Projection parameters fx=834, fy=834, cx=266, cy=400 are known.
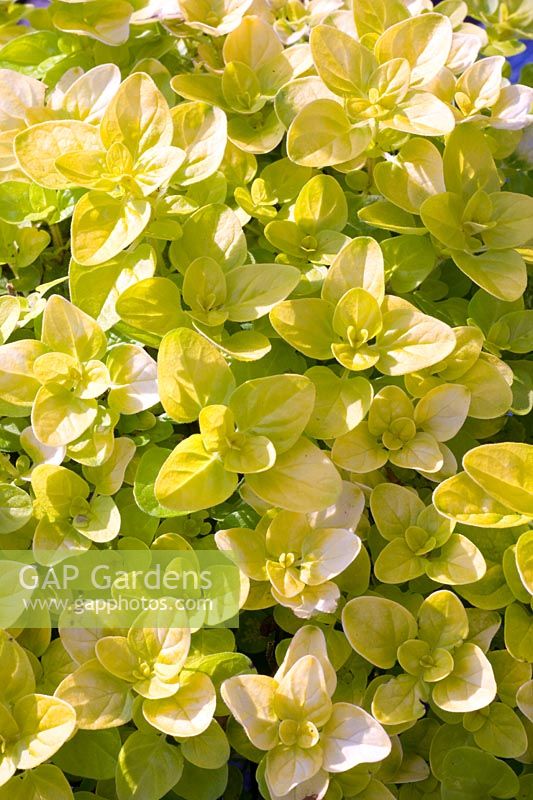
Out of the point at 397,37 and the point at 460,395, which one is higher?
the point at 397,37

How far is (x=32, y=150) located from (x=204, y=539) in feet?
1.39

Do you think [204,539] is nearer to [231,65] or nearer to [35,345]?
[35,345]

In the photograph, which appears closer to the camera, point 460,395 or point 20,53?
point 460,395

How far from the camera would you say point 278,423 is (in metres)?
0.75

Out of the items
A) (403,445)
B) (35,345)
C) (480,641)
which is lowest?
(480,641)

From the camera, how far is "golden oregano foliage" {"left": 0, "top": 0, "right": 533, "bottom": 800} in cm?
72

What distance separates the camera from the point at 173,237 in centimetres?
84

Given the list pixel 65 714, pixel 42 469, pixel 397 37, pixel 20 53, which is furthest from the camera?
pixel 20 53

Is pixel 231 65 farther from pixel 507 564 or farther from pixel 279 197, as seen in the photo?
pixel 507 564

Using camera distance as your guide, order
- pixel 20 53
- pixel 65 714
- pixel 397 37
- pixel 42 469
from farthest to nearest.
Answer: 1. pixel 20 53
2. pixel 397 37
3. pixel 42 469
4. pixel 65 714

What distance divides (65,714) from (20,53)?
0.82 meters

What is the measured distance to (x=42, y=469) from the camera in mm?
784

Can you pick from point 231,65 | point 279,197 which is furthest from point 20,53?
point 279,197

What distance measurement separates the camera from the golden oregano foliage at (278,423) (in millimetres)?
722
